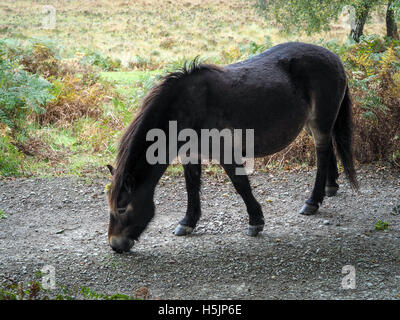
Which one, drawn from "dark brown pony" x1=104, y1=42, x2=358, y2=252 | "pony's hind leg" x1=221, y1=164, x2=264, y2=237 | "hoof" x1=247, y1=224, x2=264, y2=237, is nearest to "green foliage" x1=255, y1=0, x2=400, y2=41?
"dark brown pony" x1=104, y1=42, x2=358, y2=252

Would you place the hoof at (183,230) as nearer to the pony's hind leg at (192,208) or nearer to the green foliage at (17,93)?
the pony's hind leg at (192,208)

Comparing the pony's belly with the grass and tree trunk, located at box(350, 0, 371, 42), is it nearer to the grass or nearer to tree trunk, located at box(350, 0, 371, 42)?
tree trunk, located at box(350, 0, 371, 42)

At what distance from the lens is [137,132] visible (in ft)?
12.3

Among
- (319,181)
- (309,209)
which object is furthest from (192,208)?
(319,181)

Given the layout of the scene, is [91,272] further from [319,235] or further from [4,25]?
[4,25]

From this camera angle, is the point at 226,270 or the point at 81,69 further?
the point at 81,69

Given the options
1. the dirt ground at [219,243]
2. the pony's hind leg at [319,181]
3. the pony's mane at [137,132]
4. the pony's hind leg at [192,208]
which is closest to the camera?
the dirt ground at [219,243]

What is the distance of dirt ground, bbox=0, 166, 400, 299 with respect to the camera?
3.47 metres

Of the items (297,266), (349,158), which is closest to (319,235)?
(297,266)

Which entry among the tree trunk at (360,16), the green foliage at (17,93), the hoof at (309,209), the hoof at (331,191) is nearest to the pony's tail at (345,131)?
the hoof at (331,191)

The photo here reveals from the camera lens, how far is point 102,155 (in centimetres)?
683

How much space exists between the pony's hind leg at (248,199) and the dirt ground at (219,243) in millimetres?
110

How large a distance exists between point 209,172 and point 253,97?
7.56 ft

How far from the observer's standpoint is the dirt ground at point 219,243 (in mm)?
3467
